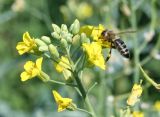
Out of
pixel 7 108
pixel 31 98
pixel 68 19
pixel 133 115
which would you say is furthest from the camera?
pixel 31 98

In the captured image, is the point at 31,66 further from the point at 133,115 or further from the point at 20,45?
the point at 133,115

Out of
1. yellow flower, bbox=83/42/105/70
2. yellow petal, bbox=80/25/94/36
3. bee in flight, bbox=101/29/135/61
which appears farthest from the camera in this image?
bee in flight, bbox=101/29/135/61

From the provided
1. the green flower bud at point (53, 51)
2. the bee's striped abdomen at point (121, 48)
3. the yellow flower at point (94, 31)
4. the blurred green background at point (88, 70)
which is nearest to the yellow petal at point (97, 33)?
the yellow flower at point (94, 31)

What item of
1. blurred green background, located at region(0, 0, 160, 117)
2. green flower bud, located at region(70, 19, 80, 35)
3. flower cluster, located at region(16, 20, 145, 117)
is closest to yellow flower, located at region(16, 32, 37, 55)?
flower cluster, located at region(16, 20, 145, 117)

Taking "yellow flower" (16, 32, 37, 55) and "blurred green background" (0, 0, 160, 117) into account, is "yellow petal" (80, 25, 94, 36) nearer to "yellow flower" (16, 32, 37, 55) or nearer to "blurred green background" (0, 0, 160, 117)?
"yellow flower" (16, 32, 37, 55)

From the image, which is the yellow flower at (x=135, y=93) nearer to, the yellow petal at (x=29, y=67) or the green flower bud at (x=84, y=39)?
the green flower bud at (x=84, y=39)

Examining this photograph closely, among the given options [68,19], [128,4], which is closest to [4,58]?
[68,19]
